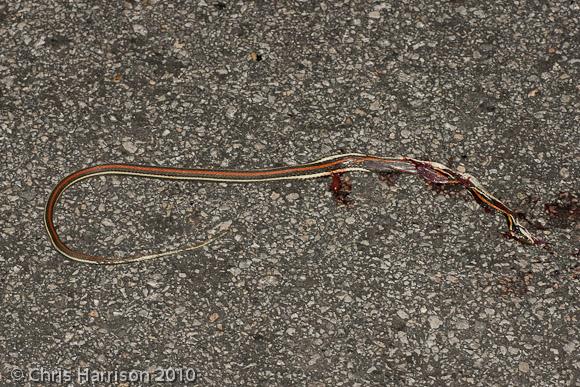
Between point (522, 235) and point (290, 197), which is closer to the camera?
point (522, 235)

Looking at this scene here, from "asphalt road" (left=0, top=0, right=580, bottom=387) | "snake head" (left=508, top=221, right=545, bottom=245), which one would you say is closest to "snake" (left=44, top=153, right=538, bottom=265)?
"asphalt road" (left=0, top=0, right=580, bottom=387)

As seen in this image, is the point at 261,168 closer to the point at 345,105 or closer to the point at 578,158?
the point at 345,105

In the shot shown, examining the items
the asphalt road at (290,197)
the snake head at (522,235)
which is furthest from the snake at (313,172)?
the snake head at (522,235)

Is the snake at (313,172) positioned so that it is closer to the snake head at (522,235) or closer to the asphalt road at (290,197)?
the asphalt road at (290,197)

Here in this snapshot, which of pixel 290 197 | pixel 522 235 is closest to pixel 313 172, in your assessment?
pixel 290 197

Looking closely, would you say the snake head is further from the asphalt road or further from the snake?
the snake

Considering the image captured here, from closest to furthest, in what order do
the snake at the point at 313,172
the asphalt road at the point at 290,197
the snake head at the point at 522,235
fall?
the asphalt road at the point at 290,197, the snake head at the point at 522,235, the snake at the point at 313,172

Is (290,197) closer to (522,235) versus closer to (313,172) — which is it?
(313,172)

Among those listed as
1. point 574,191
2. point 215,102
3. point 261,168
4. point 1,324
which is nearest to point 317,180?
point 261,168
